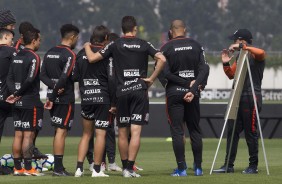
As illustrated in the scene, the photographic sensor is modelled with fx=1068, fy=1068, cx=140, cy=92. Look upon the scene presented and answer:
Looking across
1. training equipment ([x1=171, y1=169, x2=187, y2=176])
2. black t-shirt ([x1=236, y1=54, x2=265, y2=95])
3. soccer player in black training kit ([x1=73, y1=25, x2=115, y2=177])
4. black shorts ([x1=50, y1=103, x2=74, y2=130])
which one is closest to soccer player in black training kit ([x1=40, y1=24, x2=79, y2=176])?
black shorts ([x1=50, y1=103, x2=74, y2=130])

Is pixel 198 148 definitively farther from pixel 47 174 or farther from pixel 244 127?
pixel 47 174

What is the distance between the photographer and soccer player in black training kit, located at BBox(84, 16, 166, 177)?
14922 millimetres

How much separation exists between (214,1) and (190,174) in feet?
361

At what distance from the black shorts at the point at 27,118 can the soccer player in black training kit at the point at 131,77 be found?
4.58ft

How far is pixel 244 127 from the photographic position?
53.0 feet

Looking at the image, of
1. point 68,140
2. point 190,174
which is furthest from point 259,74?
point 68,140

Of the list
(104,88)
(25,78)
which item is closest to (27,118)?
(25,78)

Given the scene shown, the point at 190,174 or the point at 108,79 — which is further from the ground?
the point at 108,79

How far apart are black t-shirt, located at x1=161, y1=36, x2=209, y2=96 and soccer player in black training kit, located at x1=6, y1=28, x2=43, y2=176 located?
1.96 m

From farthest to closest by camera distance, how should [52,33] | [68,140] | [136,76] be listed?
1. [52,33]
2. [68,140]
3. [136,76]

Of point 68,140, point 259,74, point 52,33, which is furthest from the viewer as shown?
point 52,33

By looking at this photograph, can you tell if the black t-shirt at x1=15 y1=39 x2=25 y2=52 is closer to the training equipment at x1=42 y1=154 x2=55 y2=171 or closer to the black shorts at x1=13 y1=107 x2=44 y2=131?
the black shorts at x1=13 y1=107 x2=44 y2=131

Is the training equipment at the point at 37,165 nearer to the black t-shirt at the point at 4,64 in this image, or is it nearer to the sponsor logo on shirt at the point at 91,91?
the black t-shirt at the point at 4,64

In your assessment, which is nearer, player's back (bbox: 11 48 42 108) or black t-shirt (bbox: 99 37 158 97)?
black t-shirt (bbox: 99 37 158 97)
